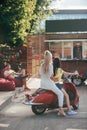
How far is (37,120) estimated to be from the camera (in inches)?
376

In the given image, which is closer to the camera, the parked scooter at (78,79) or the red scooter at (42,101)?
the red scooter at (42,101)

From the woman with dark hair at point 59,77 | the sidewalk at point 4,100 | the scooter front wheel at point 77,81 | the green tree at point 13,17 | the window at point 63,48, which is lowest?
the scooter front wheel at point 77,81

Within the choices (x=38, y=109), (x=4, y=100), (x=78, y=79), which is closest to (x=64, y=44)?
(x=78, y=79)

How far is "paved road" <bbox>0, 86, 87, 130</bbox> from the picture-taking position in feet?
28.5

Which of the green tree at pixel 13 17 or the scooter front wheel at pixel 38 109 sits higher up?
the green tree at pixel 13 17

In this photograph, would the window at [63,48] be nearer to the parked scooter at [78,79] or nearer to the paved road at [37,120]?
the parked scooter at [78,79]

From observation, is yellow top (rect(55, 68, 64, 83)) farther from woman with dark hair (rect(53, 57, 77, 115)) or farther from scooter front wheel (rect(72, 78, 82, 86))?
scooter front wheel (rect(72, 78, 82, 86))

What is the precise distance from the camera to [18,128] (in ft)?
28.0

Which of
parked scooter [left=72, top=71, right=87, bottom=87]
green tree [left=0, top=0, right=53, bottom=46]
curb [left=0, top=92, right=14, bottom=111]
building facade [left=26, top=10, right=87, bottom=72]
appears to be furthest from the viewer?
building facade [left=26, top=10, right=87, bottom=72]

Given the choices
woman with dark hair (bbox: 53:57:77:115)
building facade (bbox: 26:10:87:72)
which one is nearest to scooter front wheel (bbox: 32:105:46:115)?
woman with dark hair (bbox: 53:57:77:115)

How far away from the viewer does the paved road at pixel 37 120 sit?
8.67m

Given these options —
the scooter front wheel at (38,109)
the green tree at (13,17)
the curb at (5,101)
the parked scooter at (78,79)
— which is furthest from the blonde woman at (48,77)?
the parked scooter at (78,79)

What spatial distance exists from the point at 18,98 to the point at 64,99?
3.67 meters

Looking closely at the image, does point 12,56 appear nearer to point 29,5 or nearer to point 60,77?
point 29,5
